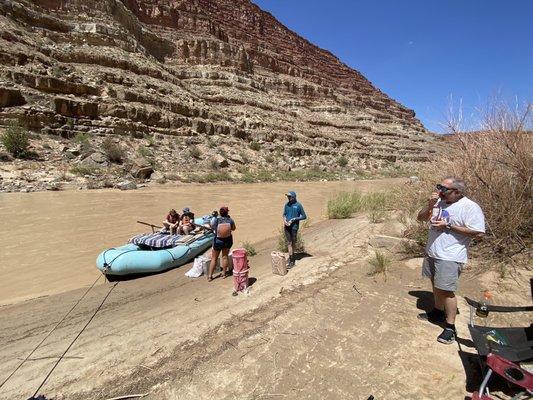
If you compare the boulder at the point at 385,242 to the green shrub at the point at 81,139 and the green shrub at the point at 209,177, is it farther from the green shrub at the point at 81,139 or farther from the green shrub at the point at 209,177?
the green shrub at the point at 81,139

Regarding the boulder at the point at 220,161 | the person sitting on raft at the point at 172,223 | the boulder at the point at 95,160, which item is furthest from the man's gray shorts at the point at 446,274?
the boulder at the point at 220,161

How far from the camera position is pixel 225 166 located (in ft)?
87.0

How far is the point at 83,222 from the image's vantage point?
11109mm

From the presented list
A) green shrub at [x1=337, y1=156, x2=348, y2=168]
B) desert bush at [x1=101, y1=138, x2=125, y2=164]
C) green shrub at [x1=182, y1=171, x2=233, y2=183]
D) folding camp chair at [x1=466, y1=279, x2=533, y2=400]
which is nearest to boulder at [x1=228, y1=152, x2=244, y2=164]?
green shrub at [x1=182, y1=171, x2=233, y2=183]

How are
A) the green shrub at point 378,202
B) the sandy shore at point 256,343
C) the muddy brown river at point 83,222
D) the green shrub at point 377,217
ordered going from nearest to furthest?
the sandy shore at point 256,343 → the muddy brown river at point 83,222 → the green shrub at point 377,217 → the green shrub at point 378,202

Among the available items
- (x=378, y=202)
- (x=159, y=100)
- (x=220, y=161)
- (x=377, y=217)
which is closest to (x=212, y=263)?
(x=377, y=217)

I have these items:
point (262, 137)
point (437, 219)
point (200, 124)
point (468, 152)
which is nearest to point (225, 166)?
point (200, 124)

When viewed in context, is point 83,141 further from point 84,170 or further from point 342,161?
point 342,161

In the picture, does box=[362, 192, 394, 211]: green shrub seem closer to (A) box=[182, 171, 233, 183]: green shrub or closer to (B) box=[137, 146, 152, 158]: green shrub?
(A) box=[182, 171, 233, 183]: green shrub

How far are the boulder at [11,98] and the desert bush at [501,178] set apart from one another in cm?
2430

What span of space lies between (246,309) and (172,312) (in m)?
0.98

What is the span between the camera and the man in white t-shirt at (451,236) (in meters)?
3.20

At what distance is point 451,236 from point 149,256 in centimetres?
522

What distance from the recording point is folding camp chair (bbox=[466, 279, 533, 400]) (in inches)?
88.8
